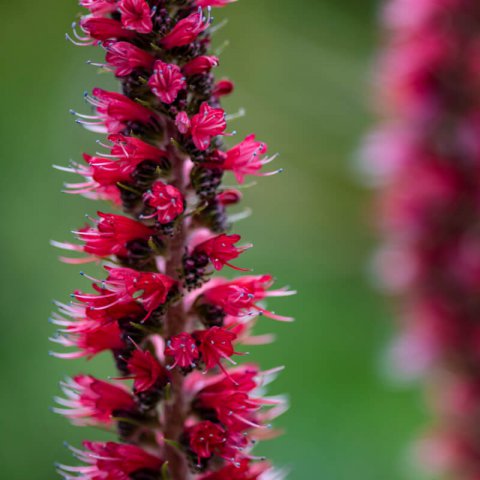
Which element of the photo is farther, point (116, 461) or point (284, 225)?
point (284, 225)

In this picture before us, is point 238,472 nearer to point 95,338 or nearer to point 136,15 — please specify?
point 95,338

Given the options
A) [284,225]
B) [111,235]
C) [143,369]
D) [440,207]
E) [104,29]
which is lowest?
[143,369]

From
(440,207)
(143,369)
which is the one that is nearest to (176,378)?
(143,369)

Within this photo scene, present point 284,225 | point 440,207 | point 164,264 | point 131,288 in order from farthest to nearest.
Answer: point 284,225
point 440,207
point 164,264
point 131,288

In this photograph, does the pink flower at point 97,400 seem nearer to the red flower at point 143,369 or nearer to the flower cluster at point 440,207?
the red flower at point 143,369

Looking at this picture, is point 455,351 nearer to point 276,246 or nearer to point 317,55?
point 276,246

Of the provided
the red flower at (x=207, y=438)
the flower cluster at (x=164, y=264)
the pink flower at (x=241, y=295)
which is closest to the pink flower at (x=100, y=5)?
the flower cluster at (x=164, y=264)

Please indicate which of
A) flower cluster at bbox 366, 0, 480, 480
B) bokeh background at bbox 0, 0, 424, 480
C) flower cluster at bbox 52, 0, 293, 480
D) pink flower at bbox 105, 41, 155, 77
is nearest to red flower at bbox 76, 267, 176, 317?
flower cluster at bbox 52, 0, 293, 480
